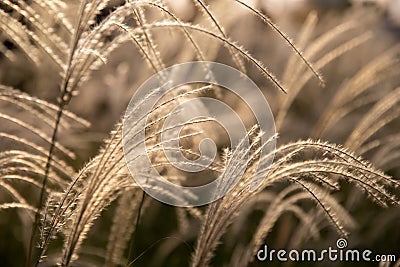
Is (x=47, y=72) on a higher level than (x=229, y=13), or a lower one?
lower

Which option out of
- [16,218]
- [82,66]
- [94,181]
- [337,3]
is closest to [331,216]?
[94,181]

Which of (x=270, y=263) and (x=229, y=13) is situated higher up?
(x=229, y=13)

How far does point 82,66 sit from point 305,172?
0.56 m

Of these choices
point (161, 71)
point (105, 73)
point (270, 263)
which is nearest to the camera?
point (161, 71)

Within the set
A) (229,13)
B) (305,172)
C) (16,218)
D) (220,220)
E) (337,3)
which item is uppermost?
(337,3)

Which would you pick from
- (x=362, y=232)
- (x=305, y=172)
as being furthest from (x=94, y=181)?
(x=362, y=232)

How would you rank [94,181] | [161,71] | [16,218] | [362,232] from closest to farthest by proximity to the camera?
[94,181]
[161,71]
[16,218]
[362,232]

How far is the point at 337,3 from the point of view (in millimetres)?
9336

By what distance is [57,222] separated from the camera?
1547 mm

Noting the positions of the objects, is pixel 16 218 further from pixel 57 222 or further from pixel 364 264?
pixel 57 222

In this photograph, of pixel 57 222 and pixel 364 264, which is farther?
pixel 364 264

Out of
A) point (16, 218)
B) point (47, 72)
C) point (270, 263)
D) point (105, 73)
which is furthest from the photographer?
point (105, 73)

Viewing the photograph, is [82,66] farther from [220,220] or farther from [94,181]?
[220,220]

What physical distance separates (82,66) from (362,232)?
320 cm
